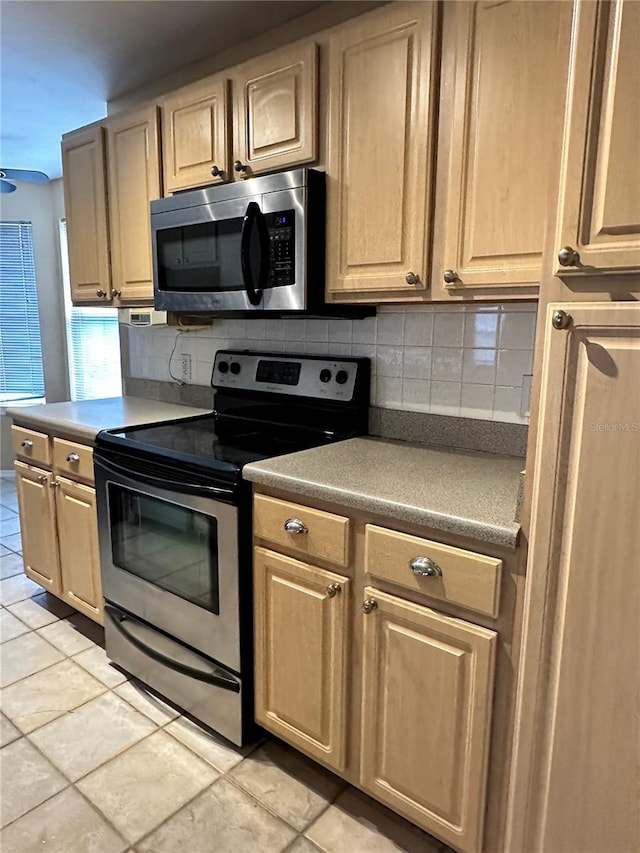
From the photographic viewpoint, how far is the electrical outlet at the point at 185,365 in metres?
2.80

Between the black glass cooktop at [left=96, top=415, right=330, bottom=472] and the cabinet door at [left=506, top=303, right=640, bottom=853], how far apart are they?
0.89m

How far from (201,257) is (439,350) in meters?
0.92

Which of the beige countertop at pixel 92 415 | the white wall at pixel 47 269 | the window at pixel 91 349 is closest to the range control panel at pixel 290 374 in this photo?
the beige countertop at pixel 92 415

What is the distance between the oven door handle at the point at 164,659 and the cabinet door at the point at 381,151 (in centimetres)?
126

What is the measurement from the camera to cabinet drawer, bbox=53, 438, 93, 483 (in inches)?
88.1

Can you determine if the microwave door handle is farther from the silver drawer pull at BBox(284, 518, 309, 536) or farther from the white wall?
the white wall

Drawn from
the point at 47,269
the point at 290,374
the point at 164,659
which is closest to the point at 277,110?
the point at 290,374

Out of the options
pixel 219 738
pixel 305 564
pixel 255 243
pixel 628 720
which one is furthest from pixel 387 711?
pixel 255 243

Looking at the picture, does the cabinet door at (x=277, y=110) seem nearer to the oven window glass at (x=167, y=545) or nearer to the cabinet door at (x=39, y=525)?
the oven window glass at (x=167, y=545)

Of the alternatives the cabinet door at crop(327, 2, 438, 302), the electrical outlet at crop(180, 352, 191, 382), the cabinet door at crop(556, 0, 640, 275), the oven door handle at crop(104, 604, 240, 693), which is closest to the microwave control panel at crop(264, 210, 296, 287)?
the cabinet door at crop(327, 2, 438, 302)

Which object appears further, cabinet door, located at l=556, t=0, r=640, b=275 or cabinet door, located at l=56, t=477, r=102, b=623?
cabinet door, located at l=56, t=477, r=102, b=623

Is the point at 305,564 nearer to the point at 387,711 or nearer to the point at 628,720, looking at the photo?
the point at 387,711

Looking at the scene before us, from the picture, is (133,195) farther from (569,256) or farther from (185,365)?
(569,256)

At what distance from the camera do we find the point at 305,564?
1.57m
